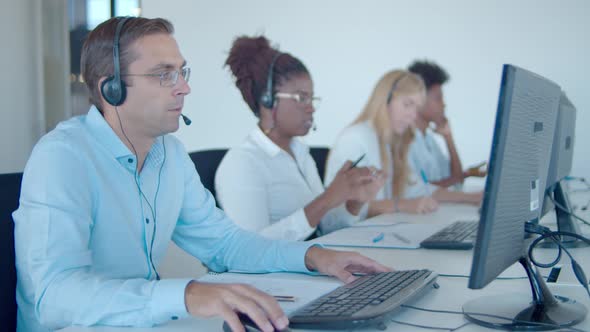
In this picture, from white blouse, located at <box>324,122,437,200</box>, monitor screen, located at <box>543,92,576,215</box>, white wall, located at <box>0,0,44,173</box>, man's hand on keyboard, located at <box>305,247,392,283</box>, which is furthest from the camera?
white wall, located at <box>0,0,44,173</box>

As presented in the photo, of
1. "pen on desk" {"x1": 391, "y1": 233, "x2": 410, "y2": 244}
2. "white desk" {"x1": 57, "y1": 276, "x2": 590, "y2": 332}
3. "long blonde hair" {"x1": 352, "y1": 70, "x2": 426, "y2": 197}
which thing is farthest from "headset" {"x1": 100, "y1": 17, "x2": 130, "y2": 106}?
"long blonde hair" {"x1": 352, "y1": 70, "x2": 426, "y2": 197}

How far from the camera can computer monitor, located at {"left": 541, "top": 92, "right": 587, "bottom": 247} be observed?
1455 millimetres

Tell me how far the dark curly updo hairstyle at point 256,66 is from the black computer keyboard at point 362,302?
120 cm

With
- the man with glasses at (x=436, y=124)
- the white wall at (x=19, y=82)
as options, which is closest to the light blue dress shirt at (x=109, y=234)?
the white wall at (x=19, y=82)

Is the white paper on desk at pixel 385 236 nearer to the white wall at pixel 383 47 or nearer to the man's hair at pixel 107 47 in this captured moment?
the man's hair at pixel 107 47

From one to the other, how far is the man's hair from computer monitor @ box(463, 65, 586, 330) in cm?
75

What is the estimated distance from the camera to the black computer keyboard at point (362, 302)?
3.01 feet

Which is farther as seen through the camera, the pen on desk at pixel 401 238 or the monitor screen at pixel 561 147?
the pen on desk at pixel 401 238

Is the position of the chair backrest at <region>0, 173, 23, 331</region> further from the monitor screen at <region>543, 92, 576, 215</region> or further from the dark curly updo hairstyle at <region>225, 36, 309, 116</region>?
the dark curly updo hairstyle at <region>225, 36, 309, 116</region>

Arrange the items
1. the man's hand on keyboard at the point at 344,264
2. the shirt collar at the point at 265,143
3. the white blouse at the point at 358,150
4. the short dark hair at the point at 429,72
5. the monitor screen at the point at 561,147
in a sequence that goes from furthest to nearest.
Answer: the short dark hair at the point at 429,72 → the white blouse at the point at 358,150 → the shirt collar at the point at 265,143 → the monitor screen at the point at 561,147 → the man's hand on keyboard at the point at 344,264

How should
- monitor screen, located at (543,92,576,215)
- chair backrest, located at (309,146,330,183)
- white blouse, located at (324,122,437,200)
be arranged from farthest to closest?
chair backrest, located at (309,146,330,183)
white blouse, located at (324,122,437,200)
monitor screen, located at (543,92,576,215)

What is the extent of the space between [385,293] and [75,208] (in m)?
0.52

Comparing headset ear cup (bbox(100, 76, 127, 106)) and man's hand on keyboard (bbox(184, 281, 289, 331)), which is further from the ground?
headset ear cup (bbox(100, 76, 127, 106))

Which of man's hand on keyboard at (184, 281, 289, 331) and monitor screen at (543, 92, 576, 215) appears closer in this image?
man's hand on keyboard at (184, 281, 289, 331)
